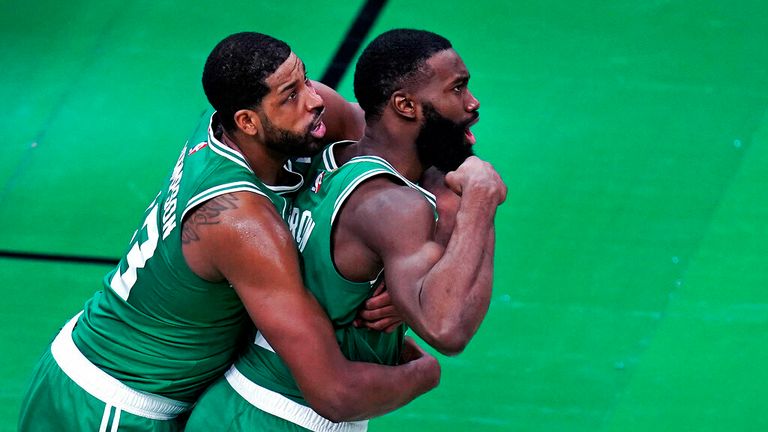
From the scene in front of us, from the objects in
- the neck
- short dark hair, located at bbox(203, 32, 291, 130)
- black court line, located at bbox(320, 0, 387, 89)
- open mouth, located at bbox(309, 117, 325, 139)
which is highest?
short dark hair, located at bbox(203, 32, 291, 130)

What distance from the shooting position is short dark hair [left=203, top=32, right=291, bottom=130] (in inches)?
116

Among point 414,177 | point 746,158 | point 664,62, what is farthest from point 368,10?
point 414,177

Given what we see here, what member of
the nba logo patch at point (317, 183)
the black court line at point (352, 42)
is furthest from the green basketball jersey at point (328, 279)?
the black court line at point (352, 42)

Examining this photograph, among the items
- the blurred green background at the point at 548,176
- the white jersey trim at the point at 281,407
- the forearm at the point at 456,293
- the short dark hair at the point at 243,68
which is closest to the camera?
the forearm at the point at 456,293

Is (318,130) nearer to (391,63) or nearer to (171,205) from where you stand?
(391,63)

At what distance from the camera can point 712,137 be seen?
5320 mm

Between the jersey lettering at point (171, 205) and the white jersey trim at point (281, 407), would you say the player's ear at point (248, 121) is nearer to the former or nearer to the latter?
the jersey lettering at point (171, 205)

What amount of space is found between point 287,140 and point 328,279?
1.33 feet

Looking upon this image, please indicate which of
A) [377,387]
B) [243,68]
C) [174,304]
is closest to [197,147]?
[243,68]

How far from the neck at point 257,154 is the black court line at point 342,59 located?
200 centimetres

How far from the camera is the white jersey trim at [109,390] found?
3068 millimetres

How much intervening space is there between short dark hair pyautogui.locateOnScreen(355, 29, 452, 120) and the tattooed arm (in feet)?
1.84

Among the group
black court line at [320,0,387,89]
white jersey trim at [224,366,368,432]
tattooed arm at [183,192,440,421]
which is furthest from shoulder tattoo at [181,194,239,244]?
black court line at [320,0,387,89]

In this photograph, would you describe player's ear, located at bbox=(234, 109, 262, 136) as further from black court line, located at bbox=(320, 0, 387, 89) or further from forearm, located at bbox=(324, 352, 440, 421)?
black court line, located at bbox=(320, 0, 387, 89)
